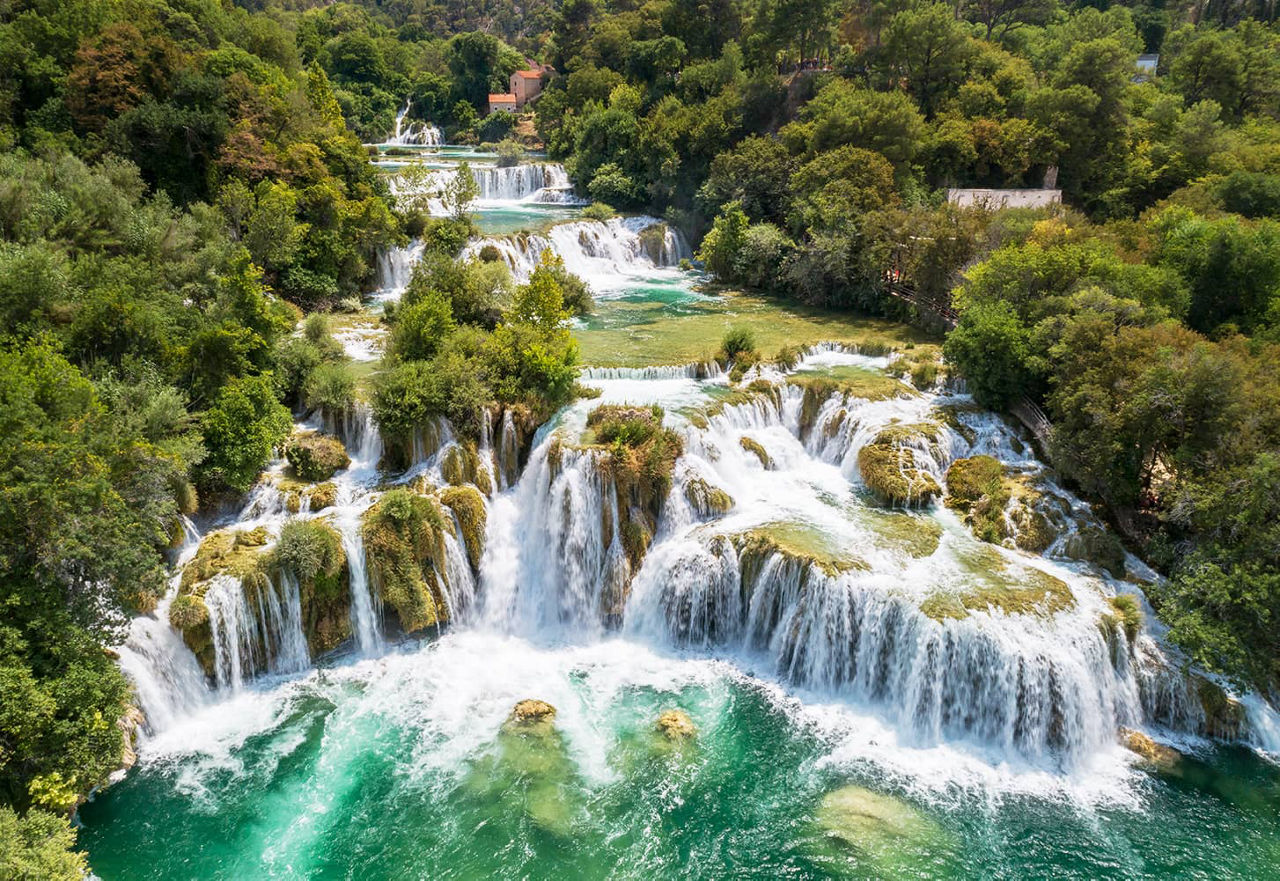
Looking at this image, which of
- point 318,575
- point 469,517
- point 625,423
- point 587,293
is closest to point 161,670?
point 318,575

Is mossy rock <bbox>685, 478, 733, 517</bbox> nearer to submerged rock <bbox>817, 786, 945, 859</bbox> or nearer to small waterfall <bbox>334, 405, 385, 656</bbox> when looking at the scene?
submerged rock <bbox>817, 786, 945, 859</bbox>

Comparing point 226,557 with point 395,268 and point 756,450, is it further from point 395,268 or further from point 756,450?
point 395,268

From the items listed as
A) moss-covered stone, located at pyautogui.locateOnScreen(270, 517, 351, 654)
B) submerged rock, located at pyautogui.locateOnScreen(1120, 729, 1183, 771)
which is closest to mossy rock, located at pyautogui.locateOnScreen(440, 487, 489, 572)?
moss-covered stone, located at pyautogui.locateOnScreen(270, 517, 351, 654)

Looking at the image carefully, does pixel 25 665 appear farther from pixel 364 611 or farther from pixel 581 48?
pixel 581 48

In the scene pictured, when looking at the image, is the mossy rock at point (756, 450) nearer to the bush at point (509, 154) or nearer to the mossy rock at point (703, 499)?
the mossy rock at point (703, 499)

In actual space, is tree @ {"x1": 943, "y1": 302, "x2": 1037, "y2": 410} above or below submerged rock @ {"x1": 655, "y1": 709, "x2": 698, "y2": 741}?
above

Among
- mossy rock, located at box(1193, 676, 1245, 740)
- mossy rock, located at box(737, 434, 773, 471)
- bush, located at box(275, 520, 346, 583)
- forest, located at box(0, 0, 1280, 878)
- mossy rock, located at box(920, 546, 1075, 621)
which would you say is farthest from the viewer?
mossy rock, located at box(737, 434, 773, 471)
